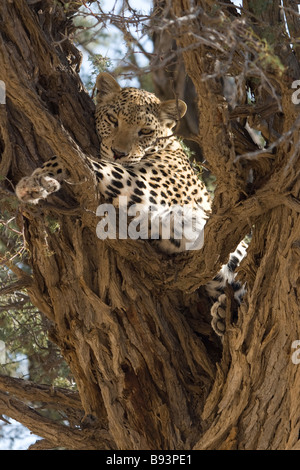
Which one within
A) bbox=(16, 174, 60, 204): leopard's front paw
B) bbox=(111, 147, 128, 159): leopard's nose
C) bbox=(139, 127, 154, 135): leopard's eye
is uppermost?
bbox=(139, 127, 154, 135): leopard's eye

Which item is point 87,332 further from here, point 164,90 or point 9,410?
point 164,90

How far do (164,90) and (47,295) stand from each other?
3.87 metres

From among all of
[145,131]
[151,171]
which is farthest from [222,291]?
[145,131]

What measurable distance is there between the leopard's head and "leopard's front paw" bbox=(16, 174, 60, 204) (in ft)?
5.20

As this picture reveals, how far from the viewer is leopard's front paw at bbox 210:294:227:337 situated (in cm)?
496

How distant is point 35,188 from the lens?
397cm

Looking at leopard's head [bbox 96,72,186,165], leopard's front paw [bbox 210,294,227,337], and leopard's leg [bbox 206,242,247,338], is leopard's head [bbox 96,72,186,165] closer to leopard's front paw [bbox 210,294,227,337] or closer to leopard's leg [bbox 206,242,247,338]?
leopard's leg [bbox 206,242,247,338]

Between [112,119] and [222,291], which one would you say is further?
[112,119]

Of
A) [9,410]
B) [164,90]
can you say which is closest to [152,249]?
[9,410]

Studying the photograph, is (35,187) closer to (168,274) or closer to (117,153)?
(168,274)

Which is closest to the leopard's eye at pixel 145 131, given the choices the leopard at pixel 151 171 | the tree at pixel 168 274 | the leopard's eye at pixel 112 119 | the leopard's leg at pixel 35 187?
the leopard at pixel 151 171

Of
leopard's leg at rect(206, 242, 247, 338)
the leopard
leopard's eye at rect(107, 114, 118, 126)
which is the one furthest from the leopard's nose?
leopard's leg at rect(206, 242, 247, 338)

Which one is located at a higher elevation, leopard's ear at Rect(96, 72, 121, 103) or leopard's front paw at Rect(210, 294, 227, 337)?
leopard's ear at Rect(96, 72, 121, 103)

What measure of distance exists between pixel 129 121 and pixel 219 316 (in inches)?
70.0
